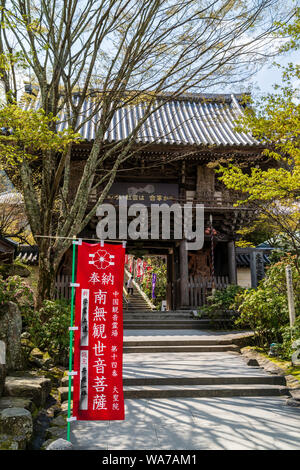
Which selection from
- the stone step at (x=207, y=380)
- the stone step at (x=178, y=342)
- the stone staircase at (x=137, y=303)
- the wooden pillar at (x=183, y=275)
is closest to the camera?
the stone step at (x=207, y=380)

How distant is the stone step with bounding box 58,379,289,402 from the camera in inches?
232

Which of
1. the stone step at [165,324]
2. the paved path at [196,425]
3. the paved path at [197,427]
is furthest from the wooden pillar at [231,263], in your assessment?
the paved path at [197,427]

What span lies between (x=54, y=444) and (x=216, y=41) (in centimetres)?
774

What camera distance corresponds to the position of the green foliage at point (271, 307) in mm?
8406

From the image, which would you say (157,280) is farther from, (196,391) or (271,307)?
(196,391)

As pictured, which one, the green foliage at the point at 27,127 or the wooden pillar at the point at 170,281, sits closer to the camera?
the green foliage at the point at 27,127

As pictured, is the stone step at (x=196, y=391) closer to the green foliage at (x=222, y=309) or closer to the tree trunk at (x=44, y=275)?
the tree trunk at (x=44, y=275)

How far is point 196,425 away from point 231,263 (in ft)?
38.7

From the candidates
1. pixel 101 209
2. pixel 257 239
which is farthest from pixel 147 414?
pixel 257 239

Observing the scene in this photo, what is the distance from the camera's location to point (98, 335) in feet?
14.0

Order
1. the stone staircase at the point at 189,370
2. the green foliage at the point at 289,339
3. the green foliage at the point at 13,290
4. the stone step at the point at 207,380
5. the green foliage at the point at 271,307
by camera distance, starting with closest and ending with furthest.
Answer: the green foliage at the point at 13,290 < the stone staircase at the point at 189,370 < the stone step at the point at 207,380 < the green foliage at the point at 289,339 < the green foliage at the point at 271,307

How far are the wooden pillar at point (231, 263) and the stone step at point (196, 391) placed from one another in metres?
9.48
